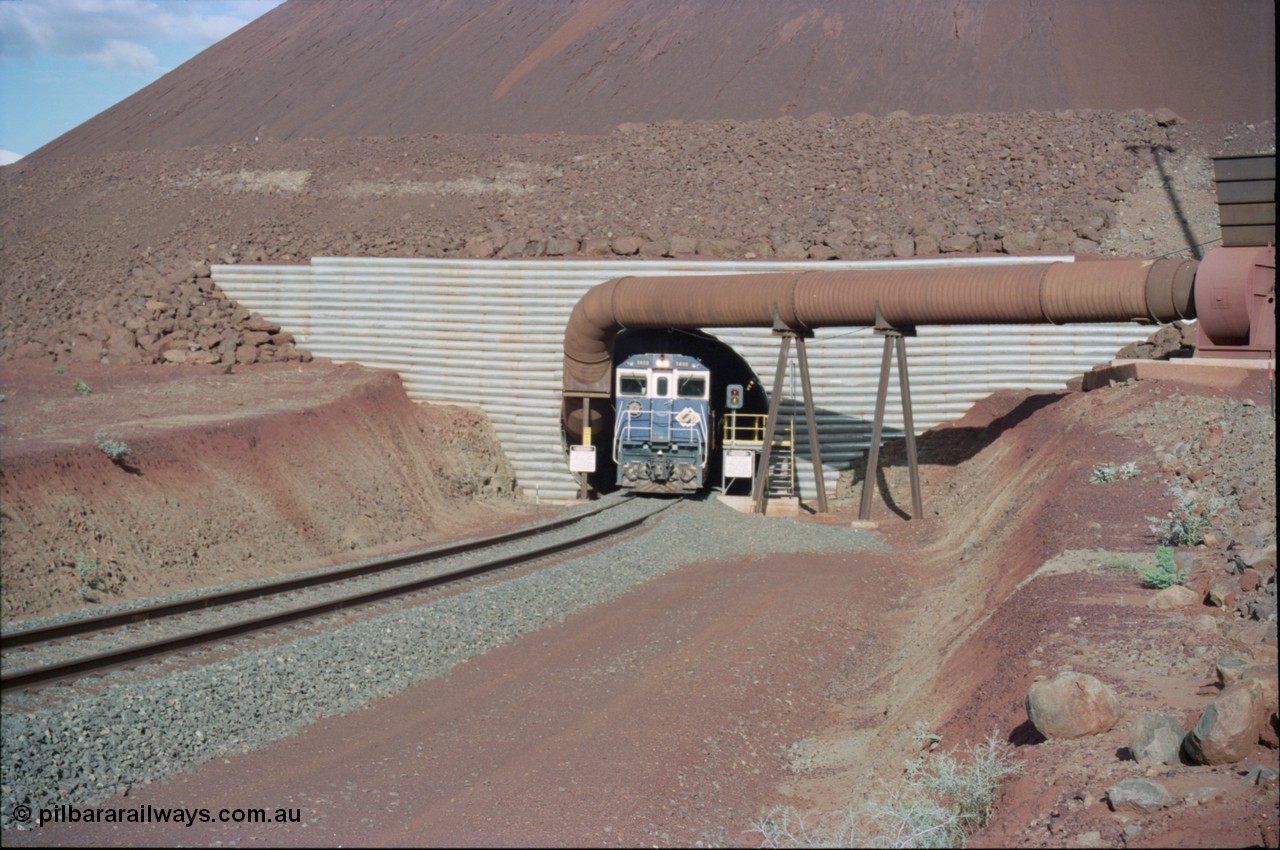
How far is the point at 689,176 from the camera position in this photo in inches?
1746

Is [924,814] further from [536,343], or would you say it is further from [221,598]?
[536,343]

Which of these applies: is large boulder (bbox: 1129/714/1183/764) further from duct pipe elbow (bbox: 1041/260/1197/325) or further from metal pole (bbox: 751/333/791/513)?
metal pole (bbox: 751/333/791/513)

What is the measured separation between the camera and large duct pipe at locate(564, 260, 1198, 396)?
70.0 ft

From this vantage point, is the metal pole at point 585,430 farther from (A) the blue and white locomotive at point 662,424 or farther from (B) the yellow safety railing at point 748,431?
(B) the yellow safety railing at point 748,431

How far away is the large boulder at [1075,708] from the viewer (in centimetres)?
816

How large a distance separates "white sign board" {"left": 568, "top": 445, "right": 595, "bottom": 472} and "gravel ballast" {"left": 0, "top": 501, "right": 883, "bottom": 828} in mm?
10470

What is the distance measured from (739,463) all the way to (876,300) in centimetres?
581

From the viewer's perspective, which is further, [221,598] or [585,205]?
[585,205]

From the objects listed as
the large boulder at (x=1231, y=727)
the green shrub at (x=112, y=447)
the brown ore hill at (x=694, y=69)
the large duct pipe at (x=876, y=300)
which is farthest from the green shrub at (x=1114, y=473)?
the brown ore hill at (x=694, y=69)

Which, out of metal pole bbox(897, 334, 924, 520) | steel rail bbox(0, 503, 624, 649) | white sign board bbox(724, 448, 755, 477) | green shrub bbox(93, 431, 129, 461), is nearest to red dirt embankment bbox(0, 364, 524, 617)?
green shrub bbox(93, 431, 129, 461)

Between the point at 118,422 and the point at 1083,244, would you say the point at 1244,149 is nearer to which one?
the point at 1083,244

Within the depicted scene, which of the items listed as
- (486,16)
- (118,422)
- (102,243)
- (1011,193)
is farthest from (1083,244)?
(486,16)

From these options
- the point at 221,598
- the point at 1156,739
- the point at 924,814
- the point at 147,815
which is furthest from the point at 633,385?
the point at 1156,739

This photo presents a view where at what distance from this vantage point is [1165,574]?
1137 centimetres
